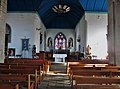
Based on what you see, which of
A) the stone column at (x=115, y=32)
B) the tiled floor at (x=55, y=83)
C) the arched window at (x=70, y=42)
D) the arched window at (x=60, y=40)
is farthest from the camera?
the arched window at (x=60, y=40)

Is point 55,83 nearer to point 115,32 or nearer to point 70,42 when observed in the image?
point 115,32

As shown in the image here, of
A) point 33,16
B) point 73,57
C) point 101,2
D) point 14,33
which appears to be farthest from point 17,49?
point 101,2

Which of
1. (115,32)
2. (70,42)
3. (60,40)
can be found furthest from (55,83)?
(60,40)

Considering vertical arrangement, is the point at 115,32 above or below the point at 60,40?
below

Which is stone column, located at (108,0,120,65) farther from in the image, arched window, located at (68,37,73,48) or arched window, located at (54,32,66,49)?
arched window, located at (54,32,66,49)

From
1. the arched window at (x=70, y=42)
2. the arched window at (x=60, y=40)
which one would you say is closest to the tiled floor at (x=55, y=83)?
the arched window at (x=70, y=42)

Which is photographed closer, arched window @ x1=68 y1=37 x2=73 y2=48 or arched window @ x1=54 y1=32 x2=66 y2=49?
arched window @ x1=68 y1=37 x2=73 y2=48

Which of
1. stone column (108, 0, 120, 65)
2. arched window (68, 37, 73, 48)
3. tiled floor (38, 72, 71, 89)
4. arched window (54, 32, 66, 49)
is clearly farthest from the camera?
arched window (54, 32, 66, 49)

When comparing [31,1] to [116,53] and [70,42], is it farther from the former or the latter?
[70,42]

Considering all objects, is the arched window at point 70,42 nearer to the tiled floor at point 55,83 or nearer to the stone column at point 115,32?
the stone column at point 115,32

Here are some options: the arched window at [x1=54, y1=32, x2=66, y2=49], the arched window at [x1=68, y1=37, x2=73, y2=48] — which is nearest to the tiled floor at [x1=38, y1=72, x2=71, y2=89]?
the arched window at [x1=68, y1=37, x2=73, y2=48]

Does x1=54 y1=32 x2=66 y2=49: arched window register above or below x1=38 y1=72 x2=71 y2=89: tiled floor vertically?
above

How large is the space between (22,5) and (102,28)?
→ 7874 millimetres

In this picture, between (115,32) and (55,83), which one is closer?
(55,83)
